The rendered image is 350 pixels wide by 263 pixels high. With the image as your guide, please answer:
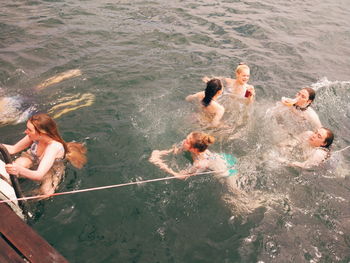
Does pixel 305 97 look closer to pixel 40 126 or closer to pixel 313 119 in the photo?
pixel 313 119

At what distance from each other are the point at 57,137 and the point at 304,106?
5372 mm

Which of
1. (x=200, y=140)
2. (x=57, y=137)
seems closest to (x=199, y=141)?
(x=200, y=140)

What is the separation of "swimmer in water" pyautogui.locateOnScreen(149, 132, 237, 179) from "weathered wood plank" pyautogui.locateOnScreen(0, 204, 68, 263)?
238cm

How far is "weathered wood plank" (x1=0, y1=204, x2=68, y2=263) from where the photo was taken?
142 inches

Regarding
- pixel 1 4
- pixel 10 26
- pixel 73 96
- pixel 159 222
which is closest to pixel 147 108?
pixel 73 96

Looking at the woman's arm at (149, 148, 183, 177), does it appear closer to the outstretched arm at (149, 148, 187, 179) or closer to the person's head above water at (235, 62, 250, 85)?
the outstretched arm at (149, 148, 187, 179)

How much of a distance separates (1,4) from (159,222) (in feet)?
39.4

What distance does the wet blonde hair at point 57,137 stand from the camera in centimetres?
435

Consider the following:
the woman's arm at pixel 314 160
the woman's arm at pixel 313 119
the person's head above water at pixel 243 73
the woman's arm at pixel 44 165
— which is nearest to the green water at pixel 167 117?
the woman's arm at pixel 314 160

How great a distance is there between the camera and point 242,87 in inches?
283

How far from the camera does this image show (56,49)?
9305 mm

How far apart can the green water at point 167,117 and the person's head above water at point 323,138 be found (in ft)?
2.54

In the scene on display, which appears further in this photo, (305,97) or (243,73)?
(243,73)

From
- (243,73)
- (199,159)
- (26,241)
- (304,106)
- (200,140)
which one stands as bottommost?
(26,241)
